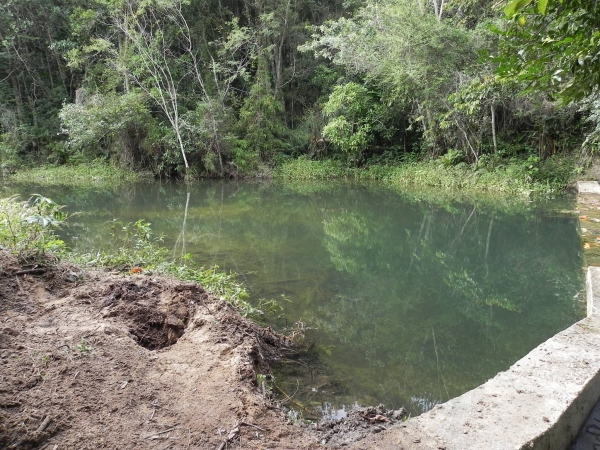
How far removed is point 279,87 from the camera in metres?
18.7

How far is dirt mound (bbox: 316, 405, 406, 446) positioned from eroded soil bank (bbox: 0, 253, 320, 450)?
0.28 meters

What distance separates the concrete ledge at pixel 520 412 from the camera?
1.72 metres

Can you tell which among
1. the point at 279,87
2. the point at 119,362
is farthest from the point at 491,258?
the point at 279,87

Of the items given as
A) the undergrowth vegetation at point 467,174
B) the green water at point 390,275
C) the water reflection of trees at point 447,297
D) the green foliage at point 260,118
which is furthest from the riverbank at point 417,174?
the water reflection of trees at point 447,297

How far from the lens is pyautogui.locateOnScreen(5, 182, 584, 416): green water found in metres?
3.43

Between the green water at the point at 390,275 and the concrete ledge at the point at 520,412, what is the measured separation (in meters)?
0.98

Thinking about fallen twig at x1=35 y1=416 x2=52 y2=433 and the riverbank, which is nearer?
fallen twig at x1=35 y1=416 x2=52 y2=433

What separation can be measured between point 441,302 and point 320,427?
2.92m

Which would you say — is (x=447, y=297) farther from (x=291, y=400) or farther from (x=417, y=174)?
(x=417, y=174)

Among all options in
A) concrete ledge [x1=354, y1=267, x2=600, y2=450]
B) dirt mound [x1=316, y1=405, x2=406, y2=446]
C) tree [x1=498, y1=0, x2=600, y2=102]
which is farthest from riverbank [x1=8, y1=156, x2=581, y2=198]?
tree [x1=498, y1=0, x2=600, y2=102]

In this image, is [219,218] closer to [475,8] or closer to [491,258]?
[491,258]

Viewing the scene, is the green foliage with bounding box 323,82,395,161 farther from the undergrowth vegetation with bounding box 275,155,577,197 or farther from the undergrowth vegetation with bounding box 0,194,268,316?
the undergrowth vegetation with bounding box 0,194,268,316

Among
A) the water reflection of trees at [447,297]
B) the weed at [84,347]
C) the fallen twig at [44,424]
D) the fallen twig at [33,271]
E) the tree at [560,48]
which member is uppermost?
the tree at [560,48]

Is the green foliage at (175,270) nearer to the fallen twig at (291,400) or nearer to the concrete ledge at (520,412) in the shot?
the fallen twig at (291,400)
